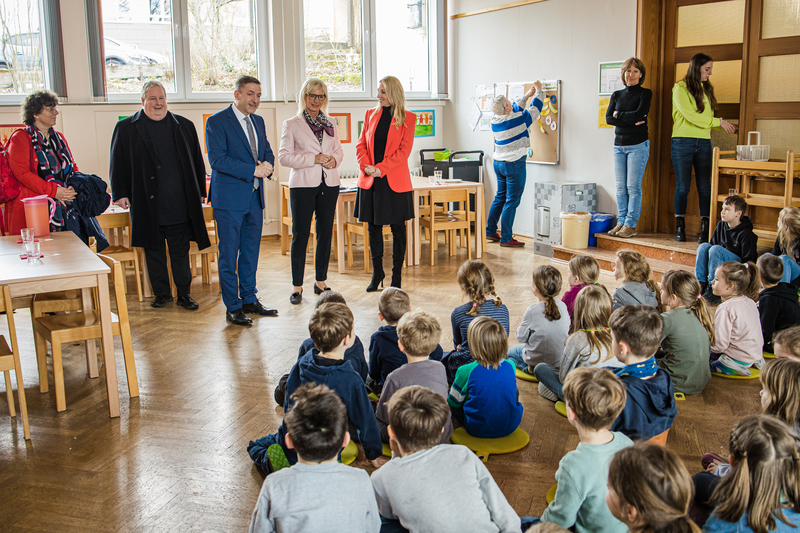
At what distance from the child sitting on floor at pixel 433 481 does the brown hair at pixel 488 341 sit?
93 centimetres

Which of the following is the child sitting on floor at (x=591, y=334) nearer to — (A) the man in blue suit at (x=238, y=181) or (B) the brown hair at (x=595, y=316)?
(B) the brown hair at (x=595, y=316)

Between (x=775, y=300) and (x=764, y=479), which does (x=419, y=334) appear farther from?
(x=775, y=300)

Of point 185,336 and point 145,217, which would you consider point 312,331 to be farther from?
point 145,217

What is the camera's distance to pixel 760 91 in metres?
6.34

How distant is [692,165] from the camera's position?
22.3 feet

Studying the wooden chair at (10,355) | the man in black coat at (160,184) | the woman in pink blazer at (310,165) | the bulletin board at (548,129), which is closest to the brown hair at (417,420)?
the wooden chair at (10,355)

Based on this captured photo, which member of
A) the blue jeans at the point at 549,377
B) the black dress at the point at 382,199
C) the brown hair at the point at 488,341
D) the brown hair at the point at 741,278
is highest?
the black dress at the point at 382,199

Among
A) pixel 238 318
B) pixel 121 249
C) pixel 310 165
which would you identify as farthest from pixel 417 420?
pixel 121 249

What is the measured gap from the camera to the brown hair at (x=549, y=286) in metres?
3.75

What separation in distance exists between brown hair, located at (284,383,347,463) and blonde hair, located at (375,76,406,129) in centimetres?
387

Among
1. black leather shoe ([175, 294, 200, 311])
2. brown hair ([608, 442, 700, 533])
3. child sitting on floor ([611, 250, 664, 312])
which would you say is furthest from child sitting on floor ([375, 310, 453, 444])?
black leather shoe ([175, 294, 200, 311])

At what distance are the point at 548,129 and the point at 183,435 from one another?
6.08m

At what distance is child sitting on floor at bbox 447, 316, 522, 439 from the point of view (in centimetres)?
302

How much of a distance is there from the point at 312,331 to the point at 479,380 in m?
0.80
